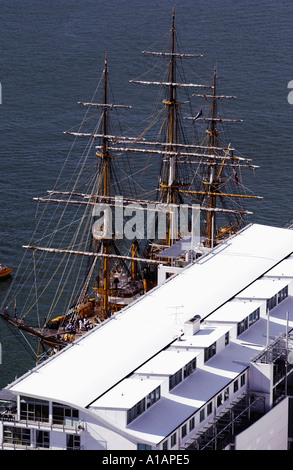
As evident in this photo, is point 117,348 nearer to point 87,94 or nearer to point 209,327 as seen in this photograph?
point 209,327

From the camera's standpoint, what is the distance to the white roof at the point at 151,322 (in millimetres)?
98375

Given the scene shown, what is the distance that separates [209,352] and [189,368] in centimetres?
348

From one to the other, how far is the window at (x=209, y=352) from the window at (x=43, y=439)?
14.5 metres

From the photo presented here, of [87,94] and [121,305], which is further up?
[87,94]

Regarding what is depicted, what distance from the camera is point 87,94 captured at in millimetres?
192375

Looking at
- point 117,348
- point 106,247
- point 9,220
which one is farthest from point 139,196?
point 117,348

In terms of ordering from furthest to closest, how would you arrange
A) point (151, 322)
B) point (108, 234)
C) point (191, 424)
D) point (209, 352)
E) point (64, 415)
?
point (108, 234)
point (151, 322)
point (209, 352)
point (191, 424)
point (64, 415)

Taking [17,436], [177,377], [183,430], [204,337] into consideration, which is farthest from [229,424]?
[17,436]

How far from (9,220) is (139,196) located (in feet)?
50.3

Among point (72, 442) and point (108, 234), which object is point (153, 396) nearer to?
point (72, 442)

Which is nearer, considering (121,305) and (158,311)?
(158,311)

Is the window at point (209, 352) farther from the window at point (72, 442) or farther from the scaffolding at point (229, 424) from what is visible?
the window at point (72, 442)

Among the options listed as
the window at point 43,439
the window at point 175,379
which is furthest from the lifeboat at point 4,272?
the window at point 43,439

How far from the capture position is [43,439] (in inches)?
3871
